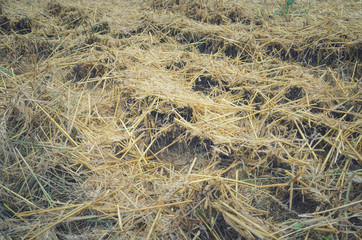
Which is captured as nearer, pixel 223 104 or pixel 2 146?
pixel 2 146

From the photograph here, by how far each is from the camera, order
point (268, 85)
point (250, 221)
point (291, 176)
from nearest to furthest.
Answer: point (250, 221), point (291, 176), point (268, 85)

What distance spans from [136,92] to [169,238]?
0.95m

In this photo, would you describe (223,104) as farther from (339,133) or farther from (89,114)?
(89,114)

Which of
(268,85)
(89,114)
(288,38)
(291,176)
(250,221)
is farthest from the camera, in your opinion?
(288,38)

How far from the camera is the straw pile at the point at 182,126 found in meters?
1.08

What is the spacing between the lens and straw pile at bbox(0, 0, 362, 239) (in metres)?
1.08

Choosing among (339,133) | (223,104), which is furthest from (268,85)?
(339,133)

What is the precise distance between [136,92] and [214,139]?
0.65 m

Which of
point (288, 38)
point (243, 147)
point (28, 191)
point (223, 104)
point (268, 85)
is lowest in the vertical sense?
point (28, 191)

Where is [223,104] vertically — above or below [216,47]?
below

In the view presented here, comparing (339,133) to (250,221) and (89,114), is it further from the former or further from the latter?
(89,114)

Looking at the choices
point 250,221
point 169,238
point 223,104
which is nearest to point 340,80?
point 223,104

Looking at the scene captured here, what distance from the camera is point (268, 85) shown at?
1680 millimetres

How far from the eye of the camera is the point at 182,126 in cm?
144
